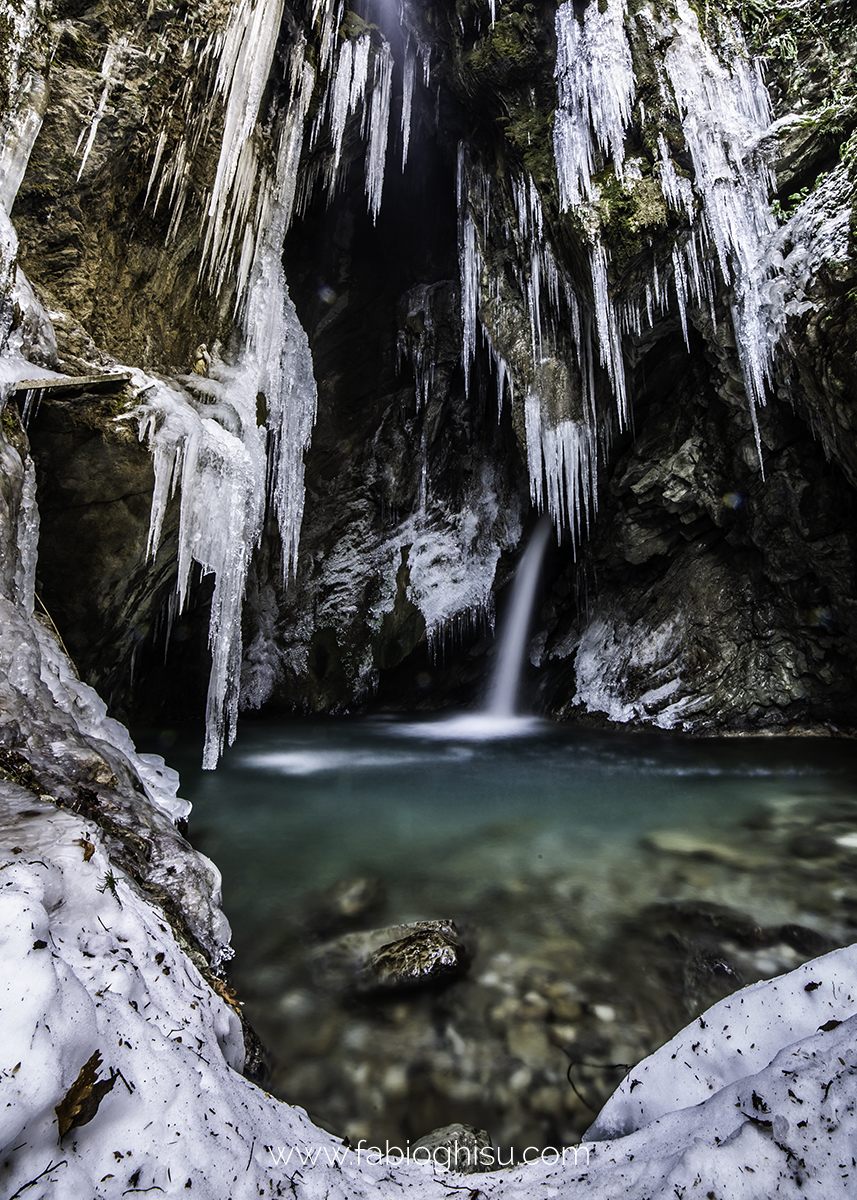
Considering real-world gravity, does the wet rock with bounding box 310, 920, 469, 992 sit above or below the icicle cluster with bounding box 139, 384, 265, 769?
below

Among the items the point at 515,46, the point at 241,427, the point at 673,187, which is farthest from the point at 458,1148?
the point at 515,46

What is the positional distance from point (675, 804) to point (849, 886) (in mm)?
1879

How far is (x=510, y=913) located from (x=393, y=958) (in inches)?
34.3

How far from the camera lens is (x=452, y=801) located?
19.6ft

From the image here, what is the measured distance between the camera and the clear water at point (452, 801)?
160 inches

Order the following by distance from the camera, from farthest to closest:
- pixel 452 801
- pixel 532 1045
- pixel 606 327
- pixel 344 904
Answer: pixel 606 327
pixel 452 801
pixel 344 904
pixel 532 1045

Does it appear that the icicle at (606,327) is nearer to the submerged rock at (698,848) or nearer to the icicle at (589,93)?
the icicle at (589,93)

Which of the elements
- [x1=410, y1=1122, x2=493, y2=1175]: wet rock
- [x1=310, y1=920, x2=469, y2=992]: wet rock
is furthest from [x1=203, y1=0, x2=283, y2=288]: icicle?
[x1=410, y1=1122, x2=493, y2=1175]: wet rock

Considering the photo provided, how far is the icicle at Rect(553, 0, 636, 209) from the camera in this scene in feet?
24.5

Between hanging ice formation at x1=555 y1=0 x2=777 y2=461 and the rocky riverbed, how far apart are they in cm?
614

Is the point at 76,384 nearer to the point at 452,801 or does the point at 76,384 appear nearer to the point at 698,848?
the point at 452,801

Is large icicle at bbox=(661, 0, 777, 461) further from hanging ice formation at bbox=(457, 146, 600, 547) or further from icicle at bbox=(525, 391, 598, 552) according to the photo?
icicle at bbox=(525, 391, 598, 552)

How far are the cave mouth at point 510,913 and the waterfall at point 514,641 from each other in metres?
5.32

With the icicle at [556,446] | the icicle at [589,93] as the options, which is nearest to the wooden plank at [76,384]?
the icicle at [556,446]
